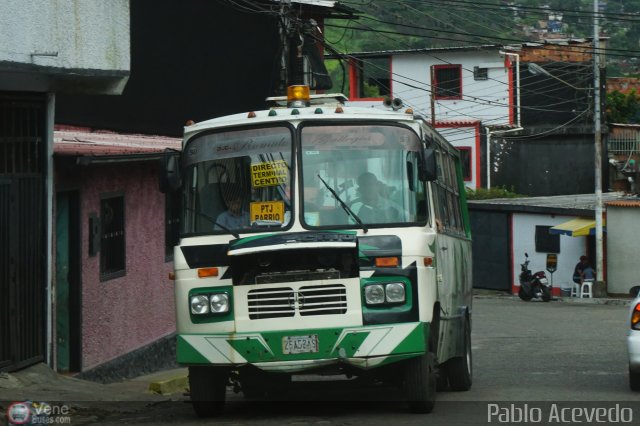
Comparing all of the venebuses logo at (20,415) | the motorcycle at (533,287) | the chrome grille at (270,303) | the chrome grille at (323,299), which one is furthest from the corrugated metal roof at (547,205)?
the venebuses logo at (20,415)

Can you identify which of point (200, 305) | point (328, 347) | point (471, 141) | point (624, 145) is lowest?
point (328, 347)

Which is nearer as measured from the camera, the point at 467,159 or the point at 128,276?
the point at 128,276

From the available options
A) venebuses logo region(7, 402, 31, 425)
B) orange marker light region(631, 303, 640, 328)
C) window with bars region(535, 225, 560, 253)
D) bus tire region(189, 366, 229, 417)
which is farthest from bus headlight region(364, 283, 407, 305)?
window with bars region(535, 225, 560, 253)

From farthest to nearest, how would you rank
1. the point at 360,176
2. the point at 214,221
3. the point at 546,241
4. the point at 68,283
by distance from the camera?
the point at 546,241, the point at 68,283, the point at 214,221, the point at 360,176

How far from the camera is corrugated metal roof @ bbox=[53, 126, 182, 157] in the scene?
15367mm

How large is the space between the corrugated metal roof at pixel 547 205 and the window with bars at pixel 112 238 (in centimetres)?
2648

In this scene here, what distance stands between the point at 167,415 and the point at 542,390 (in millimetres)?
4116

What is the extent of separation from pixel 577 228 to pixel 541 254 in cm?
321

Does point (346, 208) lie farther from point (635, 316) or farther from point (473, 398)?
point (635, 316)

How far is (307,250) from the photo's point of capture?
35.0 feet

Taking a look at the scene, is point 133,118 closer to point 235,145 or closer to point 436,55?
point 235,145

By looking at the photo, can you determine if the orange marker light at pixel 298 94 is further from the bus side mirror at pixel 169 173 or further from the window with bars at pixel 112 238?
the window with bars at pixel 112 238

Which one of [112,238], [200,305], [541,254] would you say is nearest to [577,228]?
[541,254]

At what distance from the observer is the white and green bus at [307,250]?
10.7m
